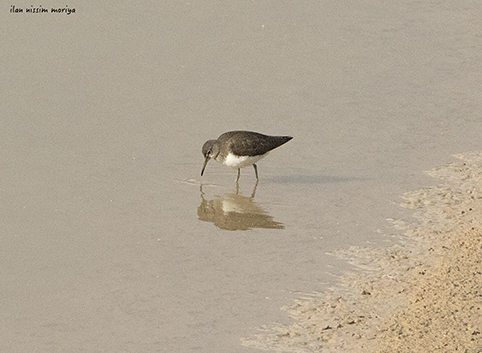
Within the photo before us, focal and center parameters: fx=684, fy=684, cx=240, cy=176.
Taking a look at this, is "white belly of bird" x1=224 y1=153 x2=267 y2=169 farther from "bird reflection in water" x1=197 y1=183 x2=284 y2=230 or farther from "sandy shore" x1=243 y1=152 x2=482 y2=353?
"sandy shore" x1=243 y1=152 x2=482 y2=353

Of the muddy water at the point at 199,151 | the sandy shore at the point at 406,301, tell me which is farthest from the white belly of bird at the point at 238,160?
the sandy shore at the point at 406,301

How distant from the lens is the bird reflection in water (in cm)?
1038

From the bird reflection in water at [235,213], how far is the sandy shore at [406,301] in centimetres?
179

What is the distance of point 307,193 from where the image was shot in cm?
1152

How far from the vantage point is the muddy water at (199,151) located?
26.1 feet

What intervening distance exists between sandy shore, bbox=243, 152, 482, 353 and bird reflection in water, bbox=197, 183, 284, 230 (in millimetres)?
1789

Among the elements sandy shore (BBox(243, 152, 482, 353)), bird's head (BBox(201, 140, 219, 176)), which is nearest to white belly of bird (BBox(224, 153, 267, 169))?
bird's head (BBox(201, 140, 219, 176))

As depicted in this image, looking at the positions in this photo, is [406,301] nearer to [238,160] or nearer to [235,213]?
[235,213]

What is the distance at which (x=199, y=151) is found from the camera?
1314 centimetres

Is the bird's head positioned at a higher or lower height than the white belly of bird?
higher

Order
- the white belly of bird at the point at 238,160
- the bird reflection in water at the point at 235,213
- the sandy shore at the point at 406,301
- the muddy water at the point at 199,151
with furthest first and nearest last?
the white belly of bird at the point at 238,160
the bird reflection in water at the point at 235,213
the muddy water at the point at 199,151
the sandy shore at the point at 406,301

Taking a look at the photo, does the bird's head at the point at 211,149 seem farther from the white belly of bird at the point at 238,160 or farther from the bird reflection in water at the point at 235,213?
the bird reflection in water at the point at 235,213

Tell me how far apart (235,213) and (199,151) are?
2.52 m

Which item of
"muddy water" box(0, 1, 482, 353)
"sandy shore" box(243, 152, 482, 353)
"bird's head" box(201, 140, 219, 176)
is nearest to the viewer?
"sandy shore" box(243, 152, 482, 353)
